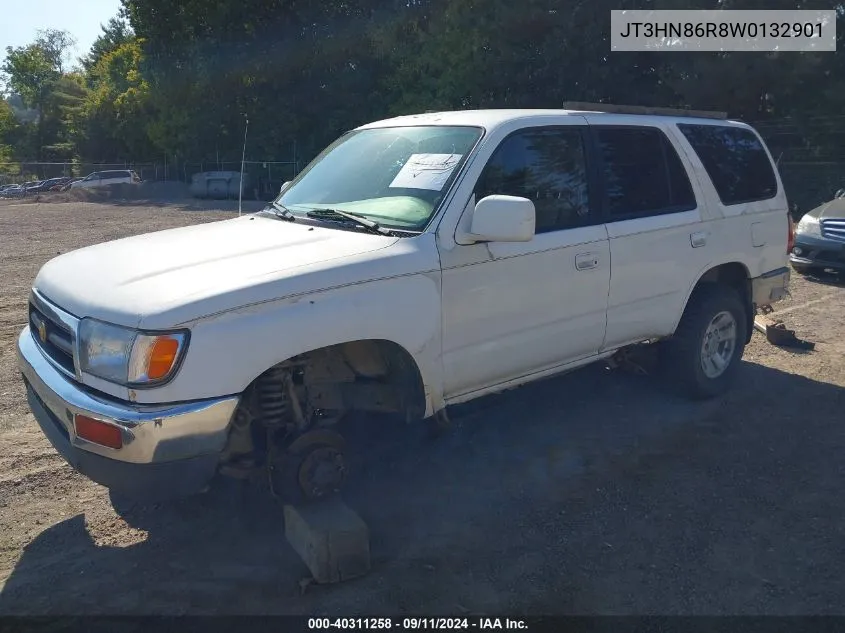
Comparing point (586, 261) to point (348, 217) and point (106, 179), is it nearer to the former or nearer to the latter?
point (348, 217)

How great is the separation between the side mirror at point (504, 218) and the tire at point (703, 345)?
2213 millimetres

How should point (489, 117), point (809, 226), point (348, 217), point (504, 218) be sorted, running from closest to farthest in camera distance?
point (504, 218) → point (348, 217) → point (489, 117) → point (809, 226)

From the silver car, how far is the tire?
493 cm

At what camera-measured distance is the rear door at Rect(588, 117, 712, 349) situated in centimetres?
482

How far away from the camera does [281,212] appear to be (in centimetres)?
462

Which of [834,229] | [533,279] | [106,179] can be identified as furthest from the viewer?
[106,179]

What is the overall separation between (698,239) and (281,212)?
9.31 ft

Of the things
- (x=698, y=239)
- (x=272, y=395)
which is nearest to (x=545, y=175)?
(x=698, y=239)

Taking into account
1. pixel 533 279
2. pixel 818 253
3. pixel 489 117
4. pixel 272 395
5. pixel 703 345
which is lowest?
pixel 703 345

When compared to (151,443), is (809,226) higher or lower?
higher

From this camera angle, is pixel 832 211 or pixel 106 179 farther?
pixel 106 179

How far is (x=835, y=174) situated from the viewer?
19328 mm

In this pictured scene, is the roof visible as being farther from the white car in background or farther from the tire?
the white car in background

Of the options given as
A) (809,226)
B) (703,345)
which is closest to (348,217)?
(703,345)
